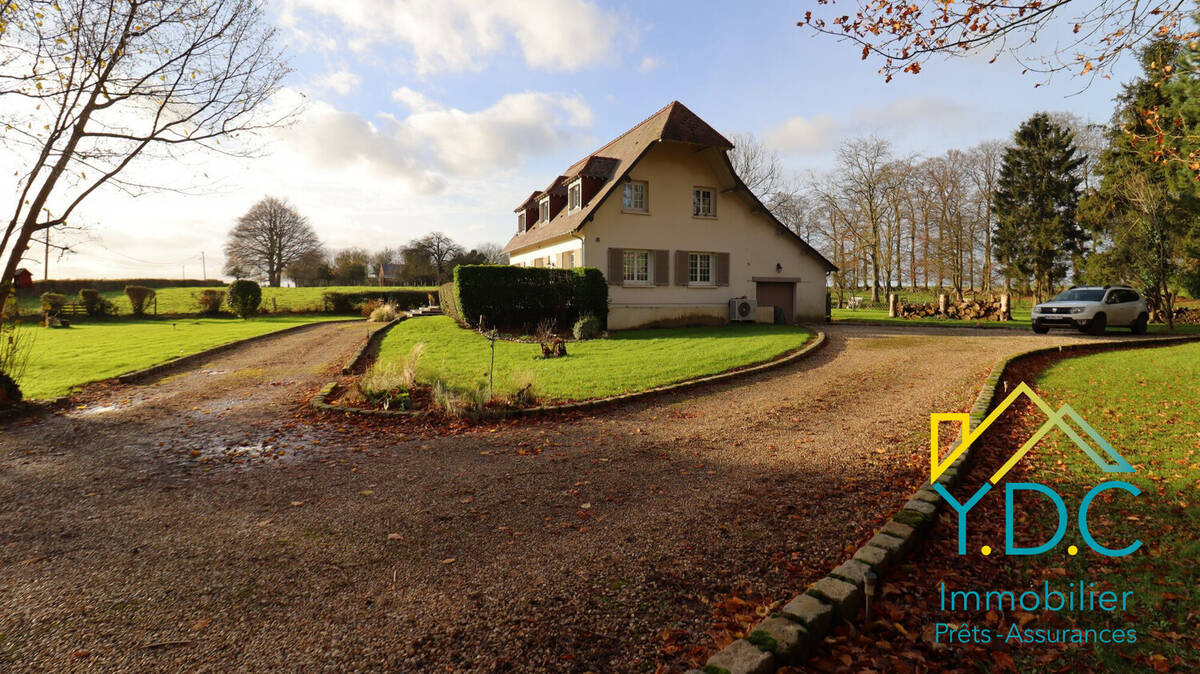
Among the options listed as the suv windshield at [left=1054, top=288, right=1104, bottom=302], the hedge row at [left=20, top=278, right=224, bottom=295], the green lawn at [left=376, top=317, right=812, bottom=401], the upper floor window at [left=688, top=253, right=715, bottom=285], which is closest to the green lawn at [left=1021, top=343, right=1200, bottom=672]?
the green lawn at [left=376, top=317, right=812, bottom=401]

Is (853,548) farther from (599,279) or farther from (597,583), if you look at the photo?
(599,279)

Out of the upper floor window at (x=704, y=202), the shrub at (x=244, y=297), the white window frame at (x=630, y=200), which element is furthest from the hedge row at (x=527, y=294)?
the shrub at (x=244, y=297)

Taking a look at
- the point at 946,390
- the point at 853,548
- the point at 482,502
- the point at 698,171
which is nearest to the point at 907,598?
the point at 853,548

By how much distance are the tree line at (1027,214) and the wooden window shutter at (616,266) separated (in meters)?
19.3

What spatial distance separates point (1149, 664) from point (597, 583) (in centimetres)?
293

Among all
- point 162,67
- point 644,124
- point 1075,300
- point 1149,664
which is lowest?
point 1149,664

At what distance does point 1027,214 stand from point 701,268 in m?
28.1

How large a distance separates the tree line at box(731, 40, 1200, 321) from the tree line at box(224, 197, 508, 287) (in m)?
33.9

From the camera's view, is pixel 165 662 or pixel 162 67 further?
pixel 162 67

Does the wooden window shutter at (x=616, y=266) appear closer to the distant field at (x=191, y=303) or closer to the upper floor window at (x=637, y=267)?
the upper floor window at (x=637, y=267)

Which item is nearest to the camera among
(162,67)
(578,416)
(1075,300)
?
(578,416)

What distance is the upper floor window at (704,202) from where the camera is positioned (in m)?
21.8

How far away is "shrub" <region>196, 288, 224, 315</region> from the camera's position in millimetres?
32875

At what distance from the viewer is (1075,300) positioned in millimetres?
18281
